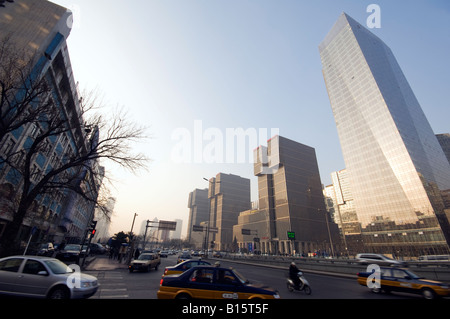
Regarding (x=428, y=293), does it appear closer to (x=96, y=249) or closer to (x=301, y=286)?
(x=301, y=286)

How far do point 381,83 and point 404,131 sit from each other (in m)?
23.2

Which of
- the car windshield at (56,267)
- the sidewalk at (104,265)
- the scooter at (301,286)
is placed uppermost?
Result: the car windshield at (56,267)

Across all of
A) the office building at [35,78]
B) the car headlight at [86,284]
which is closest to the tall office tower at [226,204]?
the office building at [35,78]

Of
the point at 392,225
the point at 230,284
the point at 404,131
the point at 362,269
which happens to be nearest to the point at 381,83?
the point at 404,131

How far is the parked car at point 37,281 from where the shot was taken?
6738mm

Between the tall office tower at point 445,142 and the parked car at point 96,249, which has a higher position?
the tall office tower at point 445,142

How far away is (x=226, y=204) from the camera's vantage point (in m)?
140

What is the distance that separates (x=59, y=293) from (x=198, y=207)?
179567mm

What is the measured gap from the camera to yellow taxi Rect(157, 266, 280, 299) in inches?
248

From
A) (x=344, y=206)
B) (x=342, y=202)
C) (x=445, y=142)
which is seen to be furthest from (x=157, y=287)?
(x=445, y=142)

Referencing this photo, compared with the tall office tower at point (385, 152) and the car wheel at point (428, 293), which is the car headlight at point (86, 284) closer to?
the car wheel at point (428, 293)

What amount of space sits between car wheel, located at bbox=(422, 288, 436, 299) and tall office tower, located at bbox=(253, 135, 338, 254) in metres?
73.7
